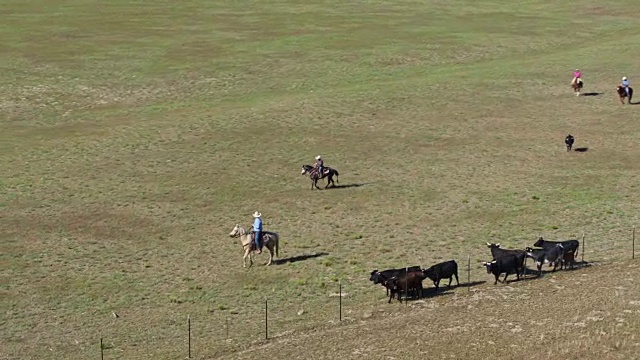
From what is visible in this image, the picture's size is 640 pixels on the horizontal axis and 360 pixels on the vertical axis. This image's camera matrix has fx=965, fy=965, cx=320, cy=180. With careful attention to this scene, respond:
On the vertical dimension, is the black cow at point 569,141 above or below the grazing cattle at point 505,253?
above

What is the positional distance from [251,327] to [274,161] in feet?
75.9

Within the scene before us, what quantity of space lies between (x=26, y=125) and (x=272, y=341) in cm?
3990

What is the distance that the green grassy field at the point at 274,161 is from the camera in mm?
33500

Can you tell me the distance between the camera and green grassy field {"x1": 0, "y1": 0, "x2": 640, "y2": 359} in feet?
110

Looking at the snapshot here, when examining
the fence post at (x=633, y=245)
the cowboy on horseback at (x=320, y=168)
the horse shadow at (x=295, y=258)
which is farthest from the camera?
the cowboy on horseback at (x=320, y=168)

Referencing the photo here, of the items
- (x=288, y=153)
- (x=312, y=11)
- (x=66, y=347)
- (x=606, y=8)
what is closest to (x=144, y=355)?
(x=66, y=347)

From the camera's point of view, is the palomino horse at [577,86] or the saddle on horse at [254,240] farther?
the palomino horse at [577,86]

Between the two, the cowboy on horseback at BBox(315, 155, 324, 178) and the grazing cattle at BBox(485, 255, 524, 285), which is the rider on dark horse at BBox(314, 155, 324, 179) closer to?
the cowboy on horseback at BBox(315, 155, 324, 178)

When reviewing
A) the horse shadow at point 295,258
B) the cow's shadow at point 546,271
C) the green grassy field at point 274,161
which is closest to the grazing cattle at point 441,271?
the green grassy field at point 274,161

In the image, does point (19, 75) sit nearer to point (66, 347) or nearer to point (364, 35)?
point (364, 35)

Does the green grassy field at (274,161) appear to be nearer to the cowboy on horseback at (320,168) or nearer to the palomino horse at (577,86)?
the cowboy on horseback at (320,168)

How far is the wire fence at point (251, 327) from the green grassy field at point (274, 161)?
100 mm

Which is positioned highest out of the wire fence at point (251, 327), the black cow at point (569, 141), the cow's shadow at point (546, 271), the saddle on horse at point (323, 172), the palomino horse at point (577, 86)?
the palomino horse at point (577, 86)

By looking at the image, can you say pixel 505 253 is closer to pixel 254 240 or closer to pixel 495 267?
pixel 495 267
